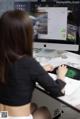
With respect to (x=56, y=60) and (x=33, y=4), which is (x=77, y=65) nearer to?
(x=56, y=60)

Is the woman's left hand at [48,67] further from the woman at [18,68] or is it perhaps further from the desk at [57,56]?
the woman at [18,68]

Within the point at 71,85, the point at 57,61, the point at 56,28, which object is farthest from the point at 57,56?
the point at 71,85

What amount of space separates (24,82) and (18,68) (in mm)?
94

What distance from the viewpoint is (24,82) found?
164 cm

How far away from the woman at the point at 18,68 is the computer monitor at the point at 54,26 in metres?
0.65

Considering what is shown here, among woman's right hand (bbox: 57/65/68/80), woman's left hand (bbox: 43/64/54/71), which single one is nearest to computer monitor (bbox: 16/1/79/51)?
woman's left hand (bbox: 43/64/54/71)

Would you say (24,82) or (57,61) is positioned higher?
(24,82)

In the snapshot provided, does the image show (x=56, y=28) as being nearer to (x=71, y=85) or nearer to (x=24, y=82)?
(x=71, y=85)

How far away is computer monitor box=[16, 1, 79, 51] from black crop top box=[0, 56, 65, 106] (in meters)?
0.67

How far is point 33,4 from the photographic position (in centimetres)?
230

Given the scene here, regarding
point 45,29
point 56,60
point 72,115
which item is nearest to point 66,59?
point 56,60

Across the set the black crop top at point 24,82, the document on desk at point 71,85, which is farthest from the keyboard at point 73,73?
the black crop top at point 24,82

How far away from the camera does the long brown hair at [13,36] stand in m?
1.54

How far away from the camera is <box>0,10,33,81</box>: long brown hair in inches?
60.7
